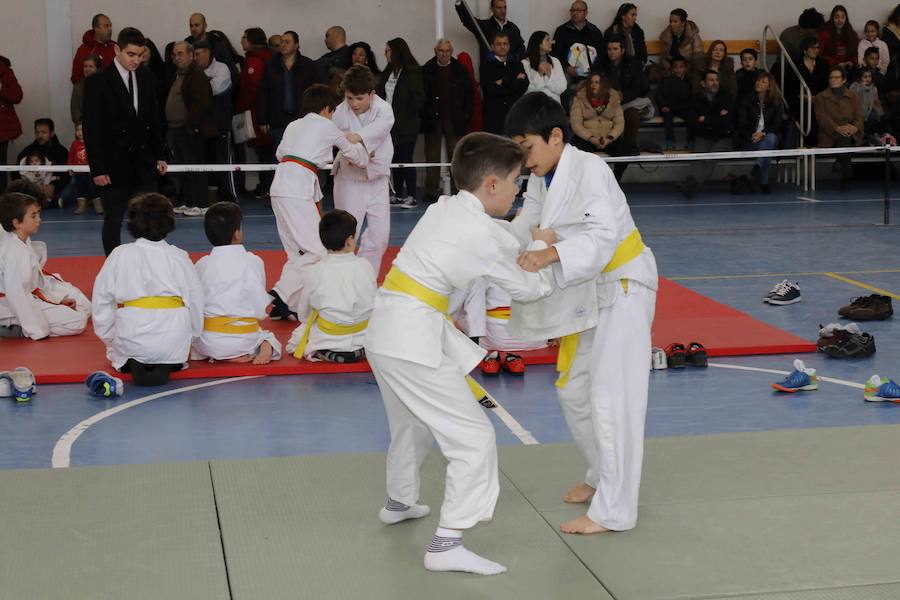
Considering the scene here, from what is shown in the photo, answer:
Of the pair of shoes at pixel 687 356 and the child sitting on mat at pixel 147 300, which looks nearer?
the child sitting on mat at pixel 147 300

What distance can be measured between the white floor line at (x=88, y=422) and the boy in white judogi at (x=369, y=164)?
2.00 m

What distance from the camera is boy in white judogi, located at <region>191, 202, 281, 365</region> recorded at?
6.45 metres

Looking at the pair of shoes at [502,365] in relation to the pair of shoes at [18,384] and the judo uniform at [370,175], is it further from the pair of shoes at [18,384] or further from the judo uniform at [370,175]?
the pair of shoes at [18,384]

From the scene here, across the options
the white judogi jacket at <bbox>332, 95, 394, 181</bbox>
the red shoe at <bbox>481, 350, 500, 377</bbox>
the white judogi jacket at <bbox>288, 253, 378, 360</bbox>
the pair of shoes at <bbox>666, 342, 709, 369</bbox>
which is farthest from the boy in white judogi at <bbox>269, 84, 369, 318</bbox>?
the pair of shoes at <bbox>666, 342, 709, 369</bbox>

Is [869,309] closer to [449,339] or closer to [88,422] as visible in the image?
[449,339]

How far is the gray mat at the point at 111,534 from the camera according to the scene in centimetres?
353

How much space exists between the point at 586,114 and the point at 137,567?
10.8 meters

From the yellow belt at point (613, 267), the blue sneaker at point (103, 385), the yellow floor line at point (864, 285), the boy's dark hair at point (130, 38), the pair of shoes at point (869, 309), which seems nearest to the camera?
the yellow belt at point (613, 267)

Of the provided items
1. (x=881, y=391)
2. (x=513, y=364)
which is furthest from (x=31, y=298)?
(x=881, y=391)

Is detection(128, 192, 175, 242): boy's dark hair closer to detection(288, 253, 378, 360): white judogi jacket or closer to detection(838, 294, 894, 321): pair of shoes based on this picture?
detection(288, 253, 378, 360): white judogi jacket

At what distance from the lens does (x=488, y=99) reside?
1399 centimetres

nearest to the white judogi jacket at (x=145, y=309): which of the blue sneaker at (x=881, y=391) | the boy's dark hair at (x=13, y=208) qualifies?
the boy's dark hair at (x=13, y=208)

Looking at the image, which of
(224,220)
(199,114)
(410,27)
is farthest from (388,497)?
(410,27)

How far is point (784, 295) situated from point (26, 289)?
4733 mm
